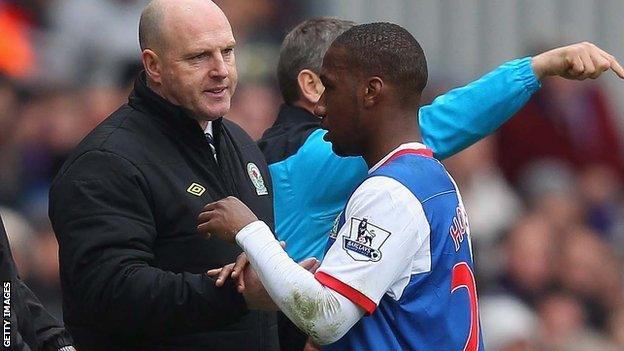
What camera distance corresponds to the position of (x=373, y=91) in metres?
3.64

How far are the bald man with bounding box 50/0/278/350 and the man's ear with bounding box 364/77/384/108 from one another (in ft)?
1.81

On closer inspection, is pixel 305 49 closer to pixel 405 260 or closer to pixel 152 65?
pixel 152 65

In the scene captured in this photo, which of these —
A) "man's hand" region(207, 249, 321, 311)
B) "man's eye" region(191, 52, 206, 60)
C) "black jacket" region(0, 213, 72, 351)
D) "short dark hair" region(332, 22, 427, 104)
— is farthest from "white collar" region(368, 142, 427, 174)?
"black jacket" region(0, 213, 72, 351)

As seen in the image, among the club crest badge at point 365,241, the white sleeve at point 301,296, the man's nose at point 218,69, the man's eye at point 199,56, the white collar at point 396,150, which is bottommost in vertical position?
the white sleeve at point 301,296

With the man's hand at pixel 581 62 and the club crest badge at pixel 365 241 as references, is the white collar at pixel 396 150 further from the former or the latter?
the man's hand at pixel 581 62

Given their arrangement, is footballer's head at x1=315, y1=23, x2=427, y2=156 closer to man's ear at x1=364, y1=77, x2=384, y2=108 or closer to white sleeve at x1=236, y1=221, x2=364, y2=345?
→ man's ear at x1=364, y1=77, x2=384, y2=108

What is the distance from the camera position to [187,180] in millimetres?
4012

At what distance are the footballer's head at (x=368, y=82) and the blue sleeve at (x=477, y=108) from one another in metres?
0.59

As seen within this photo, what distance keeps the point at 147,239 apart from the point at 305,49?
3.73 feet

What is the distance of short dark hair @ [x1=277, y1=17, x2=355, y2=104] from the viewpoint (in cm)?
476

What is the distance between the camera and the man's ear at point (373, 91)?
3643 millimetres

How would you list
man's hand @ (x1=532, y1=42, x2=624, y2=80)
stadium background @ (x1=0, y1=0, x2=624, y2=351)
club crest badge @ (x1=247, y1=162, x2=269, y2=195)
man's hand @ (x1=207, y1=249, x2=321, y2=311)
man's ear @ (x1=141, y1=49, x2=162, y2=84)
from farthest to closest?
stadium background @ (x1=0, y1=0, x2=624, y2=351)
club crest badge @ (x1=247, y1=162, x2=269, y2=195)
man's ear @ (x1=141, y1=49, x2=162, y2=84)
man's hand @ (x1=532, y1=42, x2=624, y2=80)
man's hand @ (x1=207, y1=249, x2=321, y2=311)

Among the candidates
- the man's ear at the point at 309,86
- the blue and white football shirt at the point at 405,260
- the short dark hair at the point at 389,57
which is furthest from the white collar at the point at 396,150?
the man's ear at the point at 309,86

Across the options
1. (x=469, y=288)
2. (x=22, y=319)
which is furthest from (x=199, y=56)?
(x=469, y=288)
